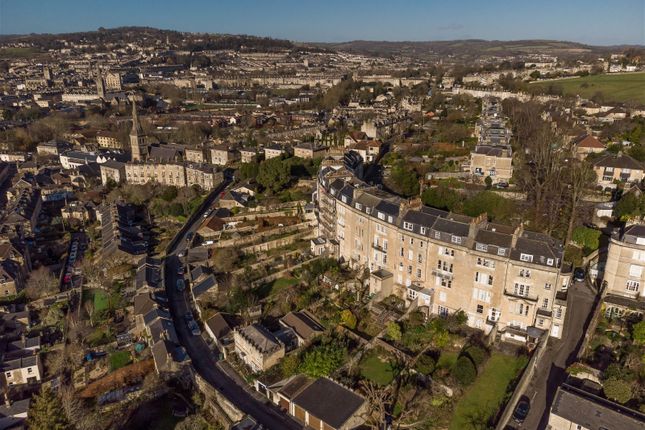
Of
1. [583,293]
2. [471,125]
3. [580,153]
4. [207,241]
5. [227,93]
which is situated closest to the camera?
[583,293]

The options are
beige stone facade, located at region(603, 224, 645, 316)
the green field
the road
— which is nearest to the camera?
the road

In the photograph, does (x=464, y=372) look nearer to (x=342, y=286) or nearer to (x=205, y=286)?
(x=342, y=286)

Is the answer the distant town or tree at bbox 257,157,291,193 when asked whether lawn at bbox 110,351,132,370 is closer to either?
the distant town

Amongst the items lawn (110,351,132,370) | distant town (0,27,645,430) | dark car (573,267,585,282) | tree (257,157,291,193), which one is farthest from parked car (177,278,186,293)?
dark car (573,267,585,282)

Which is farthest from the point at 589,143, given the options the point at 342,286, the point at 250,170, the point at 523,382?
the point at 250,170

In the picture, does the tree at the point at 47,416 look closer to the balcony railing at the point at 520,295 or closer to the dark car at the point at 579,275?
the balcony railing at the point at 520,295

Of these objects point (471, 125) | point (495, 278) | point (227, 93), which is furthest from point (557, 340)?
point (227, 93)

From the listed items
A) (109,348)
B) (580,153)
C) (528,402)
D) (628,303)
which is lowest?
(109,348)

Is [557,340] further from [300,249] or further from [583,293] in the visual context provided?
[300,249]
